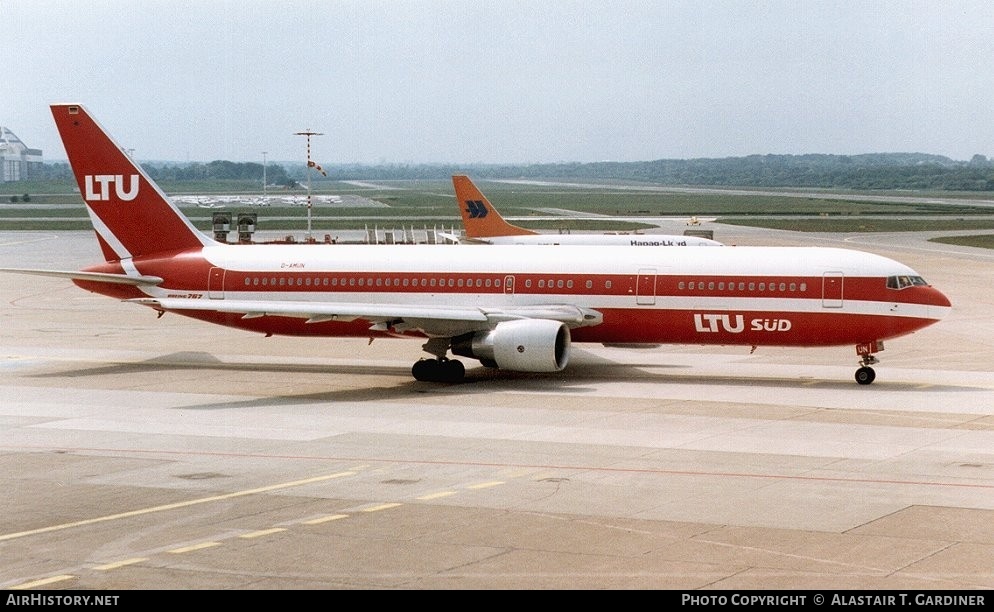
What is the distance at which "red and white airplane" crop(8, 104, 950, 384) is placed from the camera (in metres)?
36.9

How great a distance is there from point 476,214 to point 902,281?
51322 mm

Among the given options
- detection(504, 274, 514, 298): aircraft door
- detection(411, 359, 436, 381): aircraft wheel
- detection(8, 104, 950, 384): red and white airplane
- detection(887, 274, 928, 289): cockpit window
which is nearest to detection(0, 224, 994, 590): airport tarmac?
detection(411, 359, 436, 381): aircraft wheel

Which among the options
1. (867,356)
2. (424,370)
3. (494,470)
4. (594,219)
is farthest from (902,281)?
(594,219)

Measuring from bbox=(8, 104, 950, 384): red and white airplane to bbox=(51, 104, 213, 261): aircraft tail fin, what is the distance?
1.3 inches

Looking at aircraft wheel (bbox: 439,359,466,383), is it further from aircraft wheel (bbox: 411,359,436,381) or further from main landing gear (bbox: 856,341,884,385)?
main landing gear (bbox: 856,341,884,385)

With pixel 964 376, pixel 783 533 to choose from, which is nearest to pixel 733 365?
pixel 964 376

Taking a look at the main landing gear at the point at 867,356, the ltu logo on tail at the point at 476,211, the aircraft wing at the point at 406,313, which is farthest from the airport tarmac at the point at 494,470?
the ltu logo on tail at the point at 476,211

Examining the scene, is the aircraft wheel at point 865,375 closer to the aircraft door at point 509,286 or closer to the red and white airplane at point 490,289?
the red and white airplane at point 490,289

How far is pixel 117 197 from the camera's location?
4231 centimetres

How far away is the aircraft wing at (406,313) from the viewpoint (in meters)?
37.0

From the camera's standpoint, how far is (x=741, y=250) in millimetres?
38812

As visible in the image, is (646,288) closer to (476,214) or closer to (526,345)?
(526,345)
